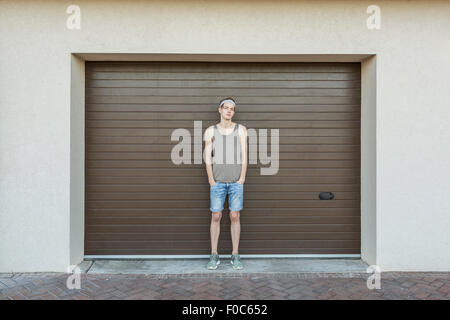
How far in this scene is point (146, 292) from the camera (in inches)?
172

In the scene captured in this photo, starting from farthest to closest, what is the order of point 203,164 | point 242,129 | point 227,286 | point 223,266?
1. point 203,164
2. point 223,266
3. point 242,129
4. point 227,286

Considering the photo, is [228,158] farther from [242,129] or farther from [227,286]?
[227,286]

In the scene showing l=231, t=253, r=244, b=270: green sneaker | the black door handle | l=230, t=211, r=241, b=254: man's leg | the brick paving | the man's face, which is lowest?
the brick paving

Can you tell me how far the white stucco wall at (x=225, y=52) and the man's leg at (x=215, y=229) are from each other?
5.87ft

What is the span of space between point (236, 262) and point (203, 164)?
1370mm

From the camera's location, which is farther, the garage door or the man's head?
the garage door

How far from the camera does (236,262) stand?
5102mm

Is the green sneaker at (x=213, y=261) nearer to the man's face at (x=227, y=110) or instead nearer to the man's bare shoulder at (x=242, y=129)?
the man's bare shoulder at (x=242, y=129)

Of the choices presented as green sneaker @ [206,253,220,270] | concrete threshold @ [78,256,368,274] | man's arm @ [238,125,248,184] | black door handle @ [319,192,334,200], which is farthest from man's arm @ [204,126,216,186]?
black door handle @ [319,192,334,200]

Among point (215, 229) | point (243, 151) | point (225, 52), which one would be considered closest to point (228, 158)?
point (243, 151)

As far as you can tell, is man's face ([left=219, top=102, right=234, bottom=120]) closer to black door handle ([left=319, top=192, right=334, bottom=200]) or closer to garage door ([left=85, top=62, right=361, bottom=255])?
garage door ([left=85, top=62, right=361, bottom=255])

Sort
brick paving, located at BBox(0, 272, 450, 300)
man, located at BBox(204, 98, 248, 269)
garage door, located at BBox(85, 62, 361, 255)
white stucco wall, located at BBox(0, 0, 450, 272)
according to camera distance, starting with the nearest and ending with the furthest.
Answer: brick paving, located at BBox(0, 272, 450, 300) < white stucco wall, located at BBox(0, 0, 450, 272) < man, located at BBox(204, 98, 248, 269) < garage door, located at BBox(85, 62, 361, 255)

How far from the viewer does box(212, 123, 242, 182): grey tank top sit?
502 cm

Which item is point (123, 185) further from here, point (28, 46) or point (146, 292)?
point (28, 46)
